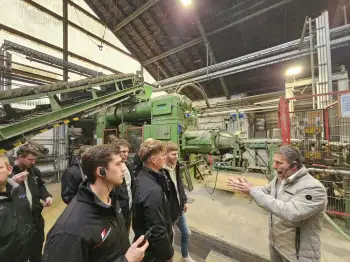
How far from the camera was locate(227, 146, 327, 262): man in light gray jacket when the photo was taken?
1.22m

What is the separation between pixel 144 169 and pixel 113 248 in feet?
2.28

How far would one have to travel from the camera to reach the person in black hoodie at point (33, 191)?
1.81m

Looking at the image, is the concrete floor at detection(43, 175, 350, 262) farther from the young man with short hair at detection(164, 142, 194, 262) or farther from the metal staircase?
the metal staircase

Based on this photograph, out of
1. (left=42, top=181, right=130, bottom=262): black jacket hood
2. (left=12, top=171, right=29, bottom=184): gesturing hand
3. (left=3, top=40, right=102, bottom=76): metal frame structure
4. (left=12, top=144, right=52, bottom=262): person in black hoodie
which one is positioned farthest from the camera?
(left=3, top=40, right=102, bottom=76): metal frame structure

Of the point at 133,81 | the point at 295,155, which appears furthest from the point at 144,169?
the point at 133,81

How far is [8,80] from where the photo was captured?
4.65 m

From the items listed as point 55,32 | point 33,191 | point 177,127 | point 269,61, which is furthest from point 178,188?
point 55,32

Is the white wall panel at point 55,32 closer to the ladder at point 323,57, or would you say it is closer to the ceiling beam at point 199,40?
the ceiling beam at point 199,40

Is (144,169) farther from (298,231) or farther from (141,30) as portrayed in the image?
(141,30)

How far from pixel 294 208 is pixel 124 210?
1549mm

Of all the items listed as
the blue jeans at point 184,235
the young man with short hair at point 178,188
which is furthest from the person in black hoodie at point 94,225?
the blue jeans at point 184,235

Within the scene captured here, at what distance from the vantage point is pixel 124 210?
1.71m

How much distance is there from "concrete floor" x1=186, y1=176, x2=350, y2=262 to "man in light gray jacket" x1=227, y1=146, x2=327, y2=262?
40.3 inches

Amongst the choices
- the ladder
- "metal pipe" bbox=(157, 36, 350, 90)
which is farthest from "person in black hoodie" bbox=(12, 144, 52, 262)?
"metal pipe" bbox=(157, 36, 350, 90)
